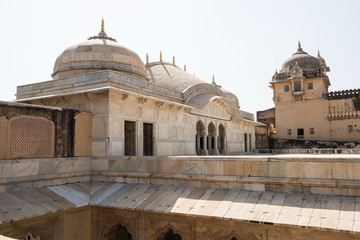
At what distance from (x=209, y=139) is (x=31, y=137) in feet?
36.2

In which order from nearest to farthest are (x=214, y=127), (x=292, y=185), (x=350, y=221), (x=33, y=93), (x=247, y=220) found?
(x=350, y=221) → (x=247, y=220) → (x=292, y=185) → (x=33, y=93) → (x=214, y=127)

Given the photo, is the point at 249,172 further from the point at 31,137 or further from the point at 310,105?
the point at 310,105

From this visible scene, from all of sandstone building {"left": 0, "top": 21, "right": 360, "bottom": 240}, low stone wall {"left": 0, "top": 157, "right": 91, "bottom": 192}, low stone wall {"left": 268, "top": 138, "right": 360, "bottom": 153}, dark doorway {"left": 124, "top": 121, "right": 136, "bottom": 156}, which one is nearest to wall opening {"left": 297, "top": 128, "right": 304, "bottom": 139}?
low stone wall {"left": 268, "top": 138, "right": 360, "bottom": 153}

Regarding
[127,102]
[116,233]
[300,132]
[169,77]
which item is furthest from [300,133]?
[116,233]

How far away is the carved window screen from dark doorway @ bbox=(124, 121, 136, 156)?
3.33 m

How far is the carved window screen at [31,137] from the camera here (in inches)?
305

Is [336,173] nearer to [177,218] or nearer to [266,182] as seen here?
[266,182]

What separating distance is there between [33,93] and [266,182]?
10455 millimetres

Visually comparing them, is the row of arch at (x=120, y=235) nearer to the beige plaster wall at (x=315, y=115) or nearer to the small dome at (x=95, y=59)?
the small dome at (x=95, y=59)

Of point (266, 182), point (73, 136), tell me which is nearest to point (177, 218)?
point (266, 182)

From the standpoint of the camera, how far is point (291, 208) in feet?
19.2

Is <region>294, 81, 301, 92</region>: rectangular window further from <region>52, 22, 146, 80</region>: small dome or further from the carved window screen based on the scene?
the carved window screen

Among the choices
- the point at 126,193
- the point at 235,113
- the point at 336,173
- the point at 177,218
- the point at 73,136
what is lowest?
the point at 177,218

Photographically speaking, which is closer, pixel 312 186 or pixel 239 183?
pixel 312 186
